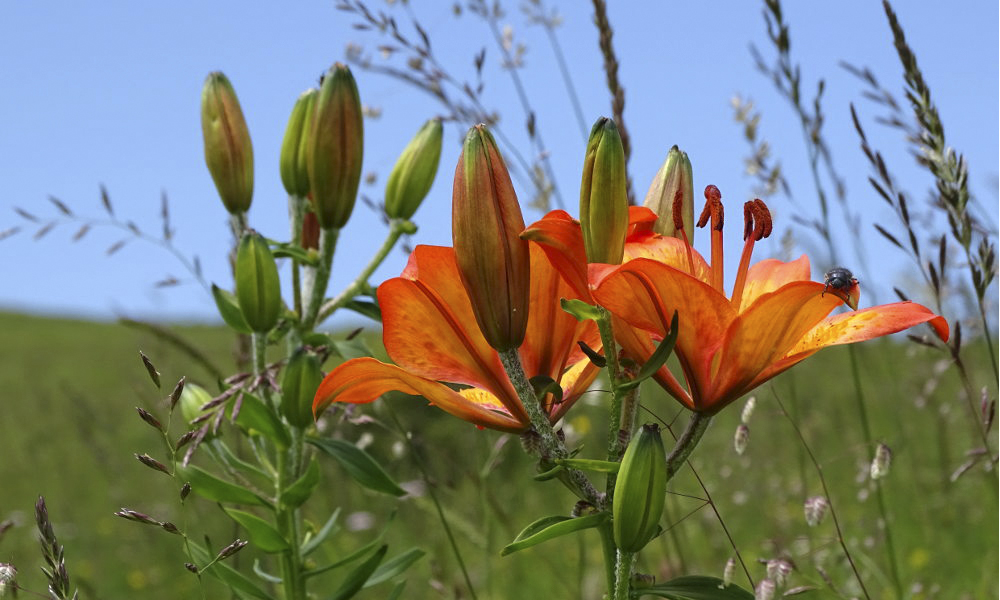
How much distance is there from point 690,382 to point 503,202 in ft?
0.96

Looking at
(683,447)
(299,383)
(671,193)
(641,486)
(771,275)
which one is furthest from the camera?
(299,383)

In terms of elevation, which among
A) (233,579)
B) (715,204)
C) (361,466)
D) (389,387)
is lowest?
(233,579)

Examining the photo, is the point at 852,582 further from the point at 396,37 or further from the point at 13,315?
the point at 13,315

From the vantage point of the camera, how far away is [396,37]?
231 cm

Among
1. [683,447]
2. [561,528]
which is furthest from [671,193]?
[561,528]

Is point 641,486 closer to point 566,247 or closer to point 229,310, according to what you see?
point 566,247

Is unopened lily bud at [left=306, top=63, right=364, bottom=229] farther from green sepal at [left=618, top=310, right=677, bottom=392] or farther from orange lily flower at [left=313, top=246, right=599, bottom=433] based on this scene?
green sepal at [left=618, top=310, right=677, bottom=392]

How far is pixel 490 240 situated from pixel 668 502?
201 cm

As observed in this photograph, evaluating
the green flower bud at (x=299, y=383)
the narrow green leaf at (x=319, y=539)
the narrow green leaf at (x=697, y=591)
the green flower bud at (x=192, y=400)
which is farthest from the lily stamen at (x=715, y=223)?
the green flower bud at (x=192, y=400)

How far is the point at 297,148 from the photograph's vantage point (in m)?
1.78

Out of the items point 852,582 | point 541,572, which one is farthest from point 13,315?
point 852,582

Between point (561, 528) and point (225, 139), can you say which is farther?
point (225, 139)

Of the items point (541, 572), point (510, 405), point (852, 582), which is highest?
point (510, 405)

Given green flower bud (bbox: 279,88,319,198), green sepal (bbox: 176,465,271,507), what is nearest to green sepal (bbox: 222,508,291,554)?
green sepal (bbox: 176,465,271,507)
